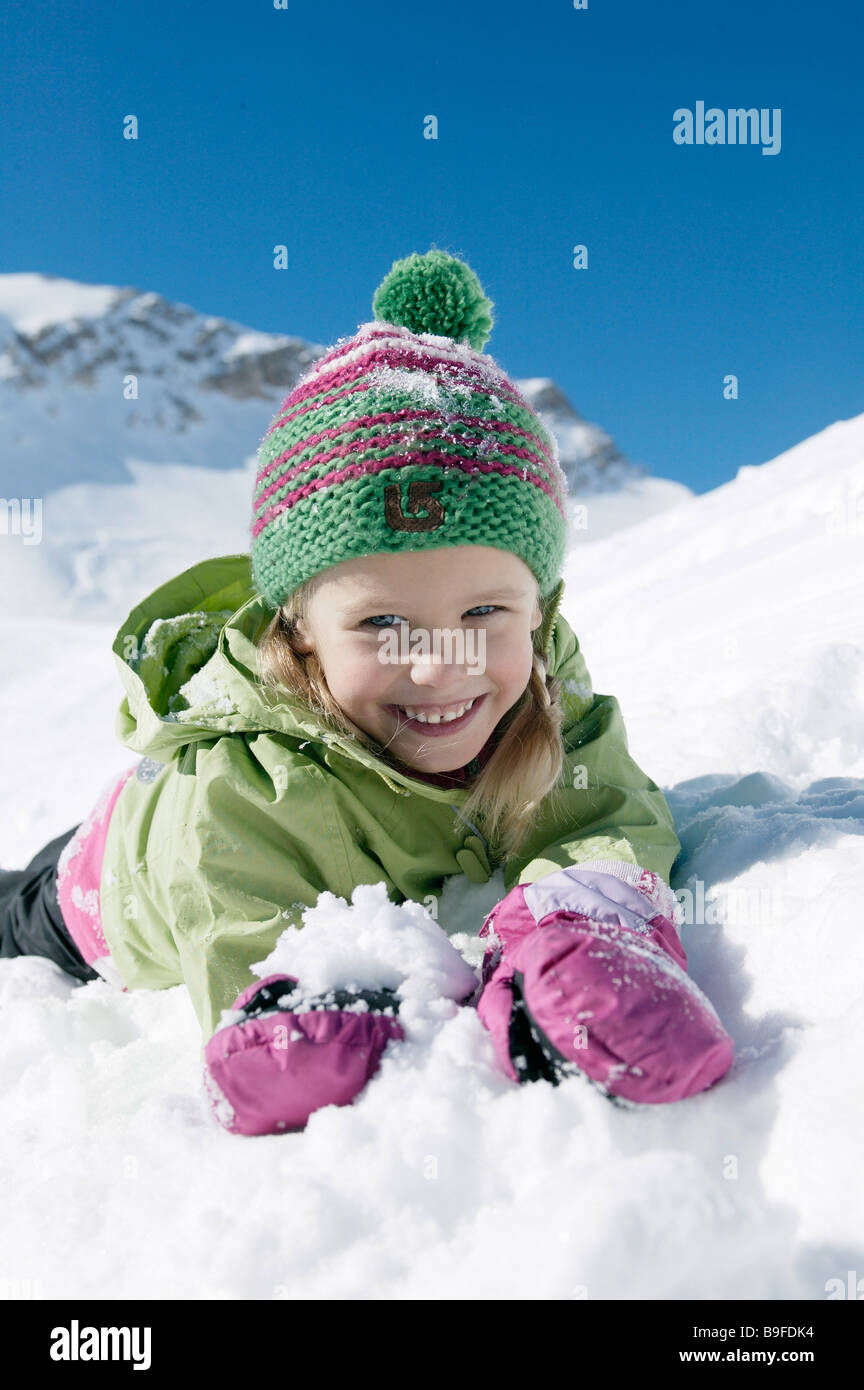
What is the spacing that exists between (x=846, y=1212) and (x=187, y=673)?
1643mm

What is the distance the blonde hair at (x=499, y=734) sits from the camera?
188cm

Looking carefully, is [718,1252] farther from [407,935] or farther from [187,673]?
[187,673]

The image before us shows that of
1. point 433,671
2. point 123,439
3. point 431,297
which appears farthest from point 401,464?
point 123,439

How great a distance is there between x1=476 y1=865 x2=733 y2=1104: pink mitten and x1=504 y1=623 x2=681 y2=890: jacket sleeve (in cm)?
47

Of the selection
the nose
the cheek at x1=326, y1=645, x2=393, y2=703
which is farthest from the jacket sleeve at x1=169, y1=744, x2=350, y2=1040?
the nose

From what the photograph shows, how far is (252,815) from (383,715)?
0.32 m

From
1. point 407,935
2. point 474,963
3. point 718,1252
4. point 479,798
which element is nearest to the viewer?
point 718,1252

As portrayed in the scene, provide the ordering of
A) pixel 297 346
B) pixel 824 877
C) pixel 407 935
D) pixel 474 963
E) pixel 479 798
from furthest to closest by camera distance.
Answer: pixel 297 346 → pixel 479 798 → pixel 474 963 → pixel 824 877 → pixel 407 935

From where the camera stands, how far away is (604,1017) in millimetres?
1128

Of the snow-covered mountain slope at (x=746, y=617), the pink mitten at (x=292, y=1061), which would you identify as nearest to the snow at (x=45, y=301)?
the snow-covered mountain slope at (x=746, y=617)

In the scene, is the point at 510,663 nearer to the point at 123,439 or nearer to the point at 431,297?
the point at 431,297

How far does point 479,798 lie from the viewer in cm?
198

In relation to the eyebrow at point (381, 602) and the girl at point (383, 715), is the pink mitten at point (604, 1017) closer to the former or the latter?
the girl at point (383, 715)

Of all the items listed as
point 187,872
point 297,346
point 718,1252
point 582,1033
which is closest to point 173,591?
point 187,872
